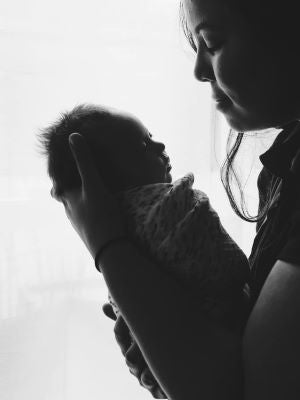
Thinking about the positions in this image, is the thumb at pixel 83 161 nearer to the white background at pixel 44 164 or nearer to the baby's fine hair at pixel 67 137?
the baby's fine hair at pixel 67 137

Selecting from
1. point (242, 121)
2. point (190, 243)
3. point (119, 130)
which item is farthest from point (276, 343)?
point (119, 130)

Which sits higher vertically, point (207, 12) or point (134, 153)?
point (207, 12)

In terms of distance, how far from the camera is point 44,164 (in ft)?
3.99

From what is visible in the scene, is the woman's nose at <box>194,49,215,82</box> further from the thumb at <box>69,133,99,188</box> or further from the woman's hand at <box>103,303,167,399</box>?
the woman's hand at <box>103,303,167,399</box>

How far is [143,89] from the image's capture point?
52.3 inches

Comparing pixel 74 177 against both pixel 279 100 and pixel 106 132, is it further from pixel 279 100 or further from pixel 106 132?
pixel 279 100

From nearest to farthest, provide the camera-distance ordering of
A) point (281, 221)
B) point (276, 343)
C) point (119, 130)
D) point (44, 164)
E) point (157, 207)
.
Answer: point (276, 343)
point (281, 221)
point (157, 207)
point (119, 130)
point (44, 164)

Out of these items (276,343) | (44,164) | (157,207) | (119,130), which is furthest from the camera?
(44,164)

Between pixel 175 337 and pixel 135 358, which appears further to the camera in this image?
pixel 135 358

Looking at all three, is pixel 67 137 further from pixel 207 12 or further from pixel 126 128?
pixel 207 12

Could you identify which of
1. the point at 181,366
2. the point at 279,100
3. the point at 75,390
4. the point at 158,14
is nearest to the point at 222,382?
the point at 181,366

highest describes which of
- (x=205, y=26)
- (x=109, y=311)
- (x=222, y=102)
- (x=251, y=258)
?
(x=205, y=26)

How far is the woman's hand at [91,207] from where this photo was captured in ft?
1.92

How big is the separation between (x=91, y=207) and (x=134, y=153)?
18cm
